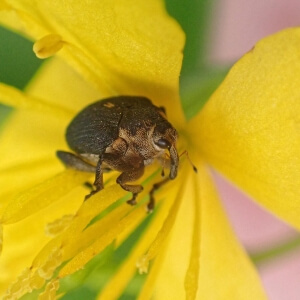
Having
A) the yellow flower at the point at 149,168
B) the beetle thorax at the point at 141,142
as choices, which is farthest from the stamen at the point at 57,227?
the beetle thorax at the point at 141,142

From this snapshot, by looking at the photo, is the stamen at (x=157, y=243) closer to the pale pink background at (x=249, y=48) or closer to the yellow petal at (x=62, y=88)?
the yellow petal at (x=62, y=88)

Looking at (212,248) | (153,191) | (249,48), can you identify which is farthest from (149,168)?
(249,48)

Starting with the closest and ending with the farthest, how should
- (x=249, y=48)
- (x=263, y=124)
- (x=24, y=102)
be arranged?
(x=263, y=124)
(x=24, y=102)
(x=249, y=48)

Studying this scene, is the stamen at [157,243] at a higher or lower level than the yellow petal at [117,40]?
lower

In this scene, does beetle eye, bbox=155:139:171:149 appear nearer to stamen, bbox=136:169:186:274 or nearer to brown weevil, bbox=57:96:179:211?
brown weevil, bbox=57:96:179:211

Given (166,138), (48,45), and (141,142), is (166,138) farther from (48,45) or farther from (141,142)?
(48,45)

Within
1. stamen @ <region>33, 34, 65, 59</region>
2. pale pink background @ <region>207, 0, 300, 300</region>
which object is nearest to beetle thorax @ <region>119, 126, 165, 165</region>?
stamen @ <region>33, 34, 65, 59</region>
